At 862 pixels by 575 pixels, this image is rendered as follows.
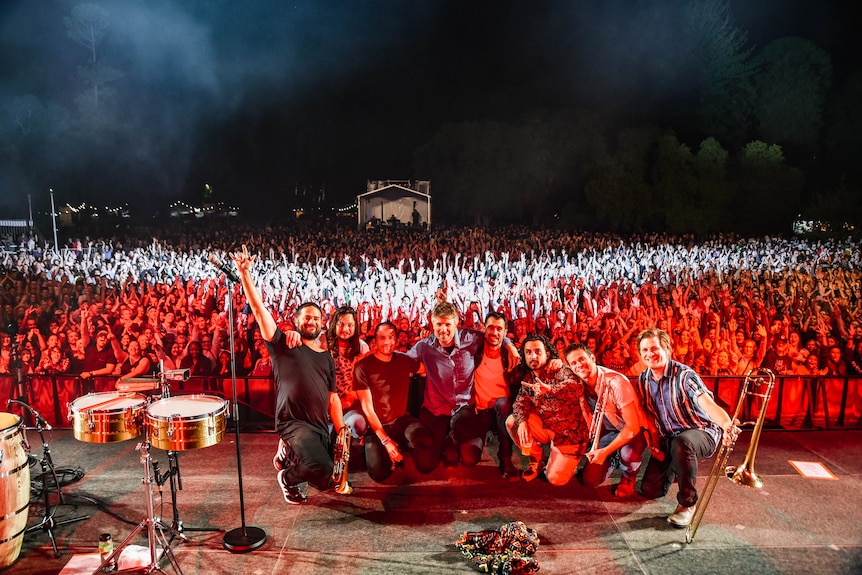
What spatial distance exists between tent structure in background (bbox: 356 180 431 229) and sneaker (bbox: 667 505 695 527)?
1742 centimetres

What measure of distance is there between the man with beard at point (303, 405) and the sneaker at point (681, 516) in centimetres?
261

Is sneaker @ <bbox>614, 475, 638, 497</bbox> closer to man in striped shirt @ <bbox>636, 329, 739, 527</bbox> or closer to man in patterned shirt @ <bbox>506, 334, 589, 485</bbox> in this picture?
man in striped shirt @ <bbox>636, 329, 739, 527</bbox>

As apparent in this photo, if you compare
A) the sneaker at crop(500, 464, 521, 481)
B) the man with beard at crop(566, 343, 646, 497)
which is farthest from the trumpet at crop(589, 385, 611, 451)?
the sneaker at crop(500, 464, 521, 481)

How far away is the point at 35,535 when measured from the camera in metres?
4.17

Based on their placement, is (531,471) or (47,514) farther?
(531,471)

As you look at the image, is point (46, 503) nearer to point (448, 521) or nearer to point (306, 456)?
point (306, 456)

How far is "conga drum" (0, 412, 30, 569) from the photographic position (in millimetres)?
3551

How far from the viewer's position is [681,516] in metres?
4.37

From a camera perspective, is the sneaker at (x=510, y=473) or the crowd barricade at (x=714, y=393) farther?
the crowd barricade at (x=714, y=393)

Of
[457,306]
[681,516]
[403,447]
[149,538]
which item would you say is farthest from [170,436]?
[457,306]

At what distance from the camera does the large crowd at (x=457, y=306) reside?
6.59 metres

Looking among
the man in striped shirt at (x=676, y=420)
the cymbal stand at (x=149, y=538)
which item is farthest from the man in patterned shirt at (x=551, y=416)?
the cymbal stand at (x=149, y=538)

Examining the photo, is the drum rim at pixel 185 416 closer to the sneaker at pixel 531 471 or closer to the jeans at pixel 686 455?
the sneaker at pixel 531 471

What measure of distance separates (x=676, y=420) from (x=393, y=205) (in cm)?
→ 1843
